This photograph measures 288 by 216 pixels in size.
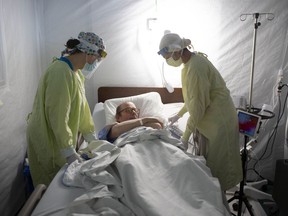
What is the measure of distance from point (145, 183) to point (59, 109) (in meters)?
0.64

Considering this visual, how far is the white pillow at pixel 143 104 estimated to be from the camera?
2332 mm

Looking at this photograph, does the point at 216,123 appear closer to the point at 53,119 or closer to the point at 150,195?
the point at 150,195

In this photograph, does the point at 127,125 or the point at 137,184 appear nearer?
the point at 137,184

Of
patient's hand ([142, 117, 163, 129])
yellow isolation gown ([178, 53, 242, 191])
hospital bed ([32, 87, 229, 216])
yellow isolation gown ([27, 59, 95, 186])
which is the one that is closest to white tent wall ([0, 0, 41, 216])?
yellow isolation gown ([27, 59, 95, 186])

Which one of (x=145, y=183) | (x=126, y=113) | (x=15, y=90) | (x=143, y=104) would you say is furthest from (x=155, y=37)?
(x=145, y=183)

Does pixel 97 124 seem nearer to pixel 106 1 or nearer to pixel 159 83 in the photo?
pixel 159 83

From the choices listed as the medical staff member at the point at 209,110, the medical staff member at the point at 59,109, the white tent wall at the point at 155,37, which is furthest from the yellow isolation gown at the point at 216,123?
the white tent wall at the point at 155,37

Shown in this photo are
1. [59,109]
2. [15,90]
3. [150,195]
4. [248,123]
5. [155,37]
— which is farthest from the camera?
[155,37]

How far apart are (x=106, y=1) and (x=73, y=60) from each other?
3.83ft

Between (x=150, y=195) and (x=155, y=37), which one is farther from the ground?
(x=155, y=37)

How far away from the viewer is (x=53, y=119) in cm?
146

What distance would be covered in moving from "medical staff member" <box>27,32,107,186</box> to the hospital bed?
0.62 feet

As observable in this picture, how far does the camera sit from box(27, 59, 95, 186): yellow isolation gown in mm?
1449

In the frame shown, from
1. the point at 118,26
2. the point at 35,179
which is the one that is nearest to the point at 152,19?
the point at 118,26
